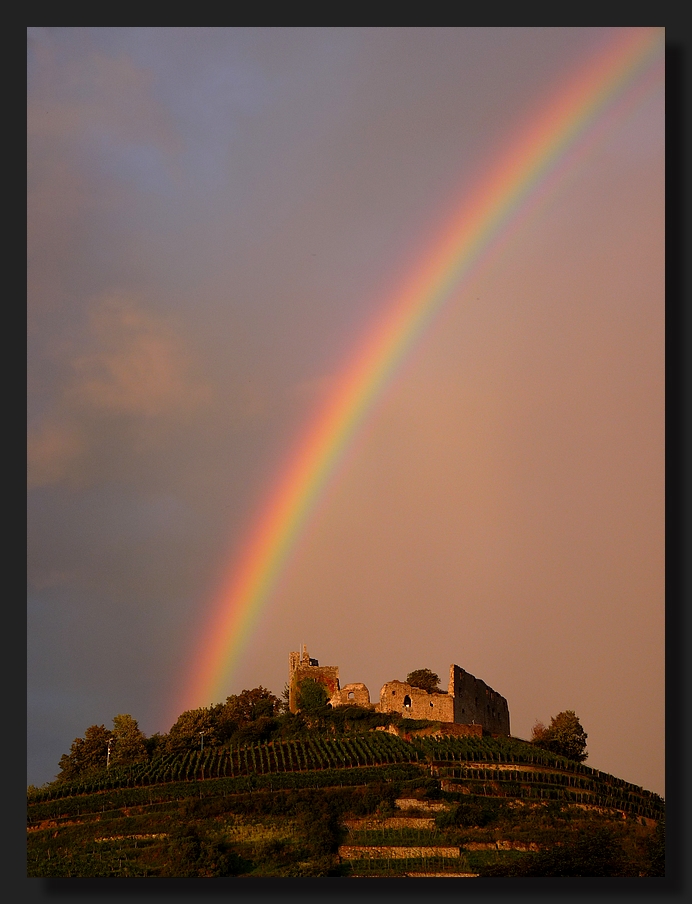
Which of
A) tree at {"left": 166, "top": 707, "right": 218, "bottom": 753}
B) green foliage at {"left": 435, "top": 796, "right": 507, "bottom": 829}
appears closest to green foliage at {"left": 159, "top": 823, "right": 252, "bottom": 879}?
green foliage at {"left": 435, "top": 796, "right": 507, "bottom": 829}

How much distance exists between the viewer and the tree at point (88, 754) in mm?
45656

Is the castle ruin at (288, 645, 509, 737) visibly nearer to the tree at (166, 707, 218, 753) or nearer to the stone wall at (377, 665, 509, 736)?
the stone wall at (377, 665, 509, 736)

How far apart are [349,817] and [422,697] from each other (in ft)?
39.9

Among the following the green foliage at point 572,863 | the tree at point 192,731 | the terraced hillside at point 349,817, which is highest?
the tree at point 192,731

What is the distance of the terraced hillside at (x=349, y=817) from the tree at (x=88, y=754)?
2990 millimetres

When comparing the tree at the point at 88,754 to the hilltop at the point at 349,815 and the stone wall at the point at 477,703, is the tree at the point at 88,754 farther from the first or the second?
the stone wall at the point at 477,703

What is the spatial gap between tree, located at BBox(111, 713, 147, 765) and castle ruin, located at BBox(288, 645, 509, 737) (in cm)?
668

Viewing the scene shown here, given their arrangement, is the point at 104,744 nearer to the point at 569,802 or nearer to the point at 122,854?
the point at 122,854

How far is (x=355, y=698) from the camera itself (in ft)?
161

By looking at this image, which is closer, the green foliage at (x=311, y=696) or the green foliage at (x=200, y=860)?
the green foliage at (x=200, y=860)

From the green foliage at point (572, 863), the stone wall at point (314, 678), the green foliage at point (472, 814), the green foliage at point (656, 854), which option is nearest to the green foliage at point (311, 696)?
the stone wall at point (314, 678)

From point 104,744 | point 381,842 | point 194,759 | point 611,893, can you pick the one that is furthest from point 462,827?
point 104,744

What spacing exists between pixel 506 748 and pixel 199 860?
48.4ft

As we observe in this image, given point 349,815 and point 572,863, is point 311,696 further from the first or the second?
point 572,863
